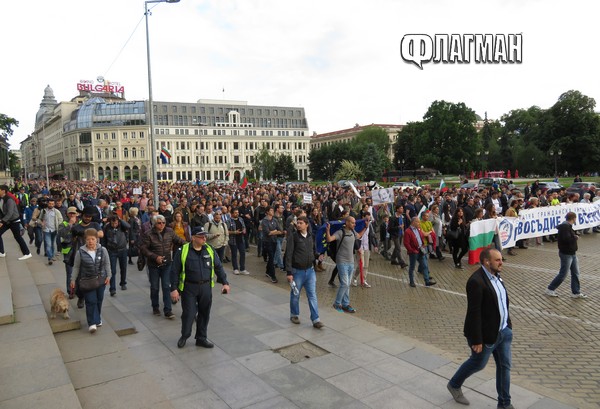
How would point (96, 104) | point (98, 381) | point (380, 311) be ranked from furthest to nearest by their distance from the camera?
1. point (96, 104)
2. point (380, 311)
3. point (98, 381)

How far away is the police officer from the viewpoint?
602 cm

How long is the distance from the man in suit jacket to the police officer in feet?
10.5

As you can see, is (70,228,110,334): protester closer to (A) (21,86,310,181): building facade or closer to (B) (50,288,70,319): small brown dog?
(B) (50,288,70,319): small brown dog

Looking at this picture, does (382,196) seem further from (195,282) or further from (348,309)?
(195,282)

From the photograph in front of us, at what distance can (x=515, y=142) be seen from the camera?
247 feet

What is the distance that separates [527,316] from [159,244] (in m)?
6.39

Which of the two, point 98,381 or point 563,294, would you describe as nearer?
point 98,381

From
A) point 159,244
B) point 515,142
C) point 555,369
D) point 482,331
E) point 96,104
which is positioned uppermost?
point 96,104

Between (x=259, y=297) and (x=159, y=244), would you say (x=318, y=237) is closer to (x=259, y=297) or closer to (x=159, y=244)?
(x=259, y=297)

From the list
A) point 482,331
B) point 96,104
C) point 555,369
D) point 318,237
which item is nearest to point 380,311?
point 318,237

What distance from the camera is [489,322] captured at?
171 inches

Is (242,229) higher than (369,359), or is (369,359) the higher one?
(242,229)

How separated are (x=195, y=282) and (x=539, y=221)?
11697mm

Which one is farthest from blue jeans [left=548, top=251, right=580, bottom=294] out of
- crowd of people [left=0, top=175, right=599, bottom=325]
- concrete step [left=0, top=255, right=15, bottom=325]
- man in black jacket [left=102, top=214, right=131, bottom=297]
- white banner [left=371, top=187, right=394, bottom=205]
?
concrete step [left=0, top=255, right=15, bottom=325]
